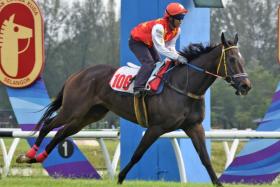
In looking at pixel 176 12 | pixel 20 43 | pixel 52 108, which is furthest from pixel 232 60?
pixel 20 43

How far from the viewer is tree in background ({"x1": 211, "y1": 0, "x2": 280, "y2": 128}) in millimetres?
31703

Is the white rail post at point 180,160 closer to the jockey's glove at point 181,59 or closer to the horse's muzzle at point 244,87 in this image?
the jockey's glove at point 181,59

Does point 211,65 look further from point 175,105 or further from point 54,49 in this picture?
point 54,49

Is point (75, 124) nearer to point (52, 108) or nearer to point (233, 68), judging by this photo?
point (52, 108)

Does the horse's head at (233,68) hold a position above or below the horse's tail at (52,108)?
above

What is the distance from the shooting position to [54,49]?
37219 mm

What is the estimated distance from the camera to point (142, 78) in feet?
24.7

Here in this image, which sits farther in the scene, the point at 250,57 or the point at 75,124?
the point at 250,57

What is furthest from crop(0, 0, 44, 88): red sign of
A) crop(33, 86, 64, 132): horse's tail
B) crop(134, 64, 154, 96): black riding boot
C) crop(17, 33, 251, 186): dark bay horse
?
crop(134, 64, 154, 96): black riding boot

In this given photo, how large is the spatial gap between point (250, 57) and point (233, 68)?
29.6 m

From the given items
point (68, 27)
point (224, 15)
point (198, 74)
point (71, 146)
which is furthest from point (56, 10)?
point (198, 74)

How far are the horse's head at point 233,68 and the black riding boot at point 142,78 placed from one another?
72cm

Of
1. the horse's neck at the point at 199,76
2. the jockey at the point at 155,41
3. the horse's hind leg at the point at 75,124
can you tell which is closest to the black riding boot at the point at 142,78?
the jockey at the point at 155,41

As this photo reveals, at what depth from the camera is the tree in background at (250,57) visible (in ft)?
104
